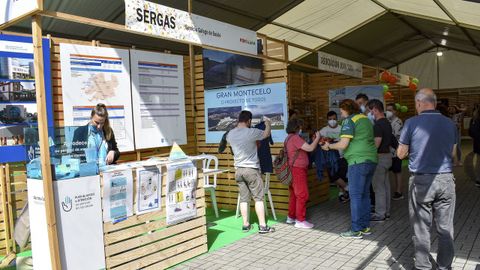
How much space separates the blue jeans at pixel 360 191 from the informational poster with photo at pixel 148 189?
2123 mm

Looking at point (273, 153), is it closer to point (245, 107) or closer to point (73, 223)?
point (245, 107)

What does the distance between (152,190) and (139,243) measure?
0.48 meters

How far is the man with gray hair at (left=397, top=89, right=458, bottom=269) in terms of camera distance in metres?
3.20

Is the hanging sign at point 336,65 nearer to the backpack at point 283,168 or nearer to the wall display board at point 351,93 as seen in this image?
the wall display board at point 351,93

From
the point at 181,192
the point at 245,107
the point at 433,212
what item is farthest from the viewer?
the point at 245,107

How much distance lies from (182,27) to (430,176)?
2.55 meters

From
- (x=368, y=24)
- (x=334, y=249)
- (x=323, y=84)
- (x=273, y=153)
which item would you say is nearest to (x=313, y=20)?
(x=323, y=84)

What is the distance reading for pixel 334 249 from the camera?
165 inches

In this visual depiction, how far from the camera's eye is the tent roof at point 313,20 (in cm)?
700

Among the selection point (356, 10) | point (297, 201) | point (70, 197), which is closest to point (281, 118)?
point (297, 201)

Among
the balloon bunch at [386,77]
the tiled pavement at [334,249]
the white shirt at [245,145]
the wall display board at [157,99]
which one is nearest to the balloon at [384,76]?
the balloon bunch at [386,77]

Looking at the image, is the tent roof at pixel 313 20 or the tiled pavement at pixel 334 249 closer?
the tiled pavement at pixel 334 249

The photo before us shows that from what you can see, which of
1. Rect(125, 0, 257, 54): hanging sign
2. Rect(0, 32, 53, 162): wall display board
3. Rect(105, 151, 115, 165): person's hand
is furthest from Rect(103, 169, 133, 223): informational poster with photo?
Rect(0, 32, 53, 162): wall display board

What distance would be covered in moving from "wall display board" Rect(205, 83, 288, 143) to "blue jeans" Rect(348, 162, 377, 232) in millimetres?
1489
